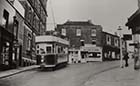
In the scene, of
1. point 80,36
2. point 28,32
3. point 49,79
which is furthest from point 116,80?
point 80,36

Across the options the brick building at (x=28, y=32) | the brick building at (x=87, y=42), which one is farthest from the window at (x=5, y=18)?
the brick building at (x=87, y=42)

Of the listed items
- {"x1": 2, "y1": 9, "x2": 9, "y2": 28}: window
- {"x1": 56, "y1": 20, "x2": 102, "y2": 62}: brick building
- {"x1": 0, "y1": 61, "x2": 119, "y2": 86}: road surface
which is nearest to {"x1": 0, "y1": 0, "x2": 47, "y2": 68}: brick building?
{"x1": 2, "y1": 9, "x2": 9, "y2": 28}: window

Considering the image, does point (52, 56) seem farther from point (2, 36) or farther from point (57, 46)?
point (2, 36)

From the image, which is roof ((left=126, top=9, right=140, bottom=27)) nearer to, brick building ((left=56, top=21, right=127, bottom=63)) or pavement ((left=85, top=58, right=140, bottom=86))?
pavement ((left=85, top=58, right=140, bottom=86))

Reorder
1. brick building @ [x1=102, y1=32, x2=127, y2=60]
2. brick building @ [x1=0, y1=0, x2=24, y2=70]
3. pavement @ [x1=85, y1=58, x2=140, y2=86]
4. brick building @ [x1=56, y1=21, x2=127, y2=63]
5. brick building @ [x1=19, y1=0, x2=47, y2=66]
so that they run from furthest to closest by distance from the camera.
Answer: brick building @ [x1=102, y1=32, x2=127, y2=60], brick building @ [x1=56, y1=21, x2=127, y2=63], brick building @ [x1=19, y1=0, x2=47, y2=66], brick building @ [x1=0, y1=0, x2=24, y2=70], pavement @ [x1=85, y1=58, x2=140, y2=86]

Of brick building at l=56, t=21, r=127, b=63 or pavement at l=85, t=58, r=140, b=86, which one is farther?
brick building at l=56, t=21, r=127, b=63

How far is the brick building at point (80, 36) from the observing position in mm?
44375

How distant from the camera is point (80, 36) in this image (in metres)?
45.8

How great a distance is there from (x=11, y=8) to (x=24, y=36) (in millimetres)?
6477

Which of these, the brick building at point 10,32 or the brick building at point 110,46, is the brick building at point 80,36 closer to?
the brick building at point 110,46

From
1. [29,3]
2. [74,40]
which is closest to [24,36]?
[29,3]

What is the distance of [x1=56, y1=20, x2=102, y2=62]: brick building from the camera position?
44375mm

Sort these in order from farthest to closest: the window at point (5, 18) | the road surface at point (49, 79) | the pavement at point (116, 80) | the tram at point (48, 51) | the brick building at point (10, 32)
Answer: the tram at point (48, 51) → the window at point (5, 18) → the brick building at point (10, 32) → the road surface at point (49, 79) → the pavement at point (116, 80)

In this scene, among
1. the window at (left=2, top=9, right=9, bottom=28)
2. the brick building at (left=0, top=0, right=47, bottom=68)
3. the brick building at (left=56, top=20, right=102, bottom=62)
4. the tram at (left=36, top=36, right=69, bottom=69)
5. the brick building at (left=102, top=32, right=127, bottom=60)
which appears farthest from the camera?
the brick building at (left=102, top=32, right=127, bottom=60)
